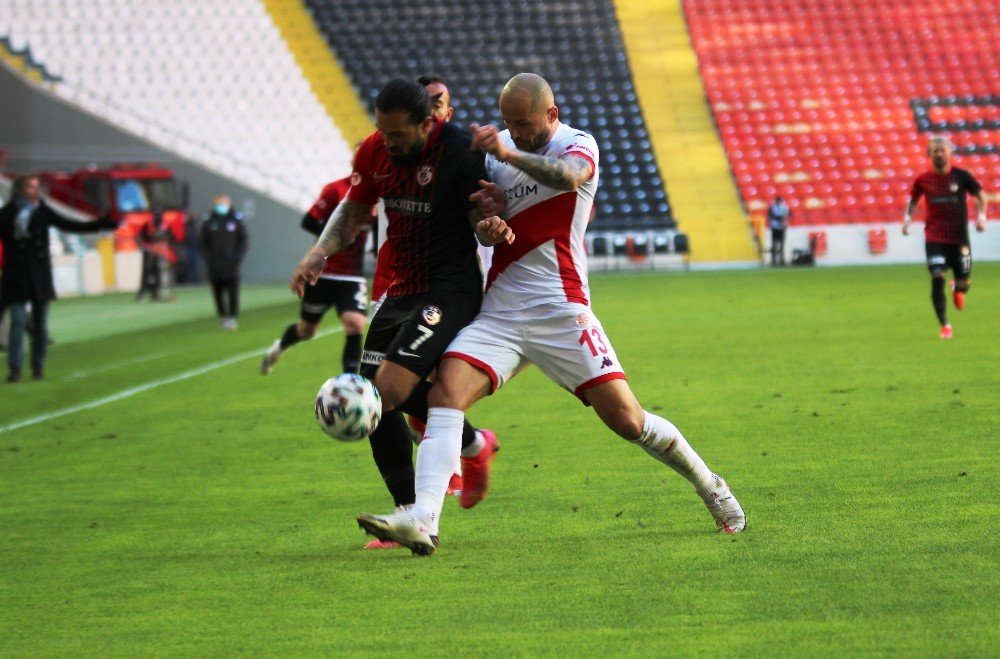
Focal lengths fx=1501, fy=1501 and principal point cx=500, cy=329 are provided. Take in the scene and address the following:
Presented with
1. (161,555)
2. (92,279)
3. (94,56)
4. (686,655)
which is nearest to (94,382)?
(161,555)

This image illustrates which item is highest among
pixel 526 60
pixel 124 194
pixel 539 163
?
pixel 539 163

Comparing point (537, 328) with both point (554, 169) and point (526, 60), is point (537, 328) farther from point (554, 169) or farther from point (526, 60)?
point (526, 60)

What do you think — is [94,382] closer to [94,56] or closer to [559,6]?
[94,56]

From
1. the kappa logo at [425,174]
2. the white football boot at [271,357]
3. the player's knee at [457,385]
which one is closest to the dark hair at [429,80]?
the kappa logo at [425,174]

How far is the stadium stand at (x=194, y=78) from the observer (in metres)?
36.7

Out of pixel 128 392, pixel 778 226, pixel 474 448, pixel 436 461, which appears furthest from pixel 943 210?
pixel 778 226

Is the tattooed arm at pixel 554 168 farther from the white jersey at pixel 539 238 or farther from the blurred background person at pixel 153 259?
the blurred background person at pixel 153 259

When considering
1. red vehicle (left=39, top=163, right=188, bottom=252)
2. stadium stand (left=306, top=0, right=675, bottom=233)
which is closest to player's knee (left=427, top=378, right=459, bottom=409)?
red vehicle (left=39, top=163, right=188, bottom=252)

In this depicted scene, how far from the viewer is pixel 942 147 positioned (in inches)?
591

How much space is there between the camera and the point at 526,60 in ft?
129

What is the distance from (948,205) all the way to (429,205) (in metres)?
10.6

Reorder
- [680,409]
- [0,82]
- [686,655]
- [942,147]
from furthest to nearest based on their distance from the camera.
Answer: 1. [0,82]
2. [942,147]
3. [680,409]
4. [686,655]

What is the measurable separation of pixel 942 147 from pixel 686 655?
465 inches

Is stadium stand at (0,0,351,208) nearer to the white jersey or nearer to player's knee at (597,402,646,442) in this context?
the white jersey
